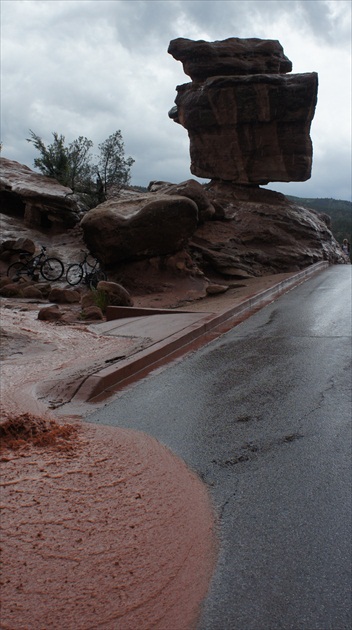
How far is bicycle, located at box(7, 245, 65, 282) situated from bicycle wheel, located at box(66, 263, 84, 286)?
0.73ft

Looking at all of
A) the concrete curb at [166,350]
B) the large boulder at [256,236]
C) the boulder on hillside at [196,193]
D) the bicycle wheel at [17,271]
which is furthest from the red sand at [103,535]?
the large boulder at [256,236]

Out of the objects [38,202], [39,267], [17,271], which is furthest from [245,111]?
[17,271]

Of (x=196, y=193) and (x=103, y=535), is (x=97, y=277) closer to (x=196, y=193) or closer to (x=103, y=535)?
(x=196, y=193)

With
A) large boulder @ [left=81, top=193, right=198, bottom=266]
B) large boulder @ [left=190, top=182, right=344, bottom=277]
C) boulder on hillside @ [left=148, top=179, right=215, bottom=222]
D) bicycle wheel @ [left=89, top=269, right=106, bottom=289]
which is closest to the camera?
large boulder @ [left=81, top=193, right=198, bottom=266]

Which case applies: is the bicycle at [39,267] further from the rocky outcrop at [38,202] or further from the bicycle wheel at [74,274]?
the rocky outcrop at [38,202]

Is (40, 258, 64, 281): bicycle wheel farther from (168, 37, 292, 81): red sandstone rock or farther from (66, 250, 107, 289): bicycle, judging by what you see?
(168, 37, 292, 81): red sandstone rock

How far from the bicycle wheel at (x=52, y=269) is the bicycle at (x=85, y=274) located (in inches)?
12.1

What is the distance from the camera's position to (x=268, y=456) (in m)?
4.19

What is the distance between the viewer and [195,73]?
23094 mm

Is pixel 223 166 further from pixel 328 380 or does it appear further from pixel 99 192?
pixel 328 380

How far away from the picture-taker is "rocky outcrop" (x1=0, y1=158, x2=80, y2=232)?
20844 mm

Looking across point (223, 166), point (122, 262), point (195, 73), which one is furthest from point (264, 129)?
point (122, 262)

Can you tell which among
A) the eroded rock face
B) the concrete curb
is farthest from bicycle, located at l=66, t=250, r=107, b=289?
the eroded rock face

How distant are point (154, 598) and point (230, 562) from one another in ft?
1.43
